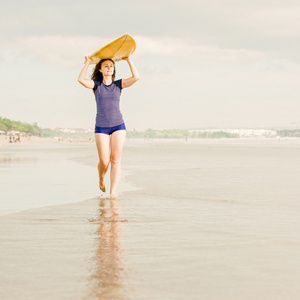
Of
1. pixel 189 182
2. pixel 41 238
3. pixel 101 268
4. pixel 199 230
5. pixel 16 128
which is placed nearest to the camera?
pixel 101 268

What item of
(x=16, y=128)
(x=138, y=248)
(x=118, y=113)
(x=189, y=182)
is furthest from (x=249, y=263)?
(x=16, y=128)

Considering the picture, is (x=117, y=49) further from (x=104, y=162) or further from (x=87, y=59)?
(x=104, y=162)

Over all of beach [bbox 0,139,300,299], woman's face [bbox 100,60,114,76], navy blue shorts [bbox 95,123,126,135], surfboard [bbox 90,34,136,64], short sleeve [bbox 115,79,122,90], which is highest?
surfboard [bbox 90,34,136,64]

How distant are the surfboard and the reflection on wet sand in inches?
101

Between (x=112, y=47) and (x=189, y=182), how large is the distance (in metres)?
3.95

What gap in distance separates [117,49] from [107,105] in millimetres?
799

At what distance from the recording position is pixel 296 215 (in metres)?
5.54

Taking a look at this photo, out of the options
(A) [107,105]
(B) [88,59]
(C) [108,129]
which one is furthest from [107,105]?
(B) [88,59]

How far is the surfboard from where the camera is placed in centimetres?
678

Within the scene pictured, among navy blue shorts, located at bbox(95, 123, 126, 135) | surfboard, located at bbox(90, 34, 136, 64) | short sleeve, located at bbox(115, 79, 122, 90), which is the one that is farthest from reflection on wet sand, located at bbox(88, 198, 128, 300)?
surfboard, located at bbox(90, 34, 136, 64)

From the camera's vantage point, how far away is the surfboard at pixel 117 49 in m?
6.78

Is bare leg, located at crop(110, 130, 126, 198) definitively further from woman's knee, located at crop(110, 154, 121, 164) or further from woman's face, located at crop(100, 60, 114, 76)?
woman's face, located at crop(100, 60, 114, 76)

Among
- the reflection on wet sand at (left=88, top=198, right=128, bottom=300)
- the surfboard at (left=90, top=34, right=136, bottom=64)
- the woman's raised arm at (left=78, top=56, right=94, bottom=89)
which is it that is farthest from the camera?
the woman's raised arm at (left=78, top=56, right=94, bottom=89)

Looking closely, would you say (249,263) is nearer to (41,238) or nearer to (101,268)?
(101,268)
